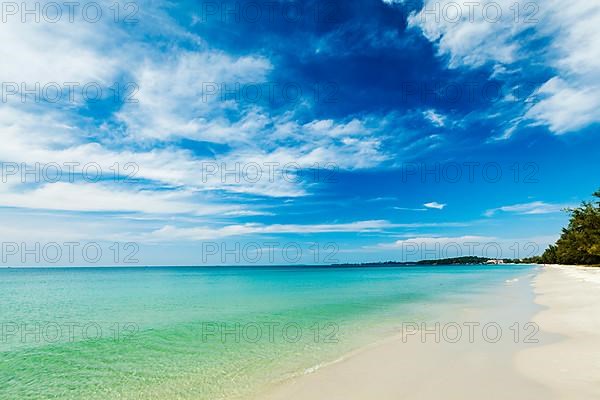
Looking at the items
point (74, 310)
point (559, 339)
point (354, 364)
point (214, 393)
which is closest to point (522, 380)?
point (354, 364)

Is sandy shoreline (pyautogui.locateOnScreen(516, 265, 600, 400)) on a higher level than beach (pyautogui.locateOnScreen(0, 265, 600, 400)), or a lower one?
higher

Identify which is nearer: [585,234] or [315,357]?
[315,357]

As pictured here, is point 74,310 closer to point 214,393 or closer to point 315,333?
point 315,333

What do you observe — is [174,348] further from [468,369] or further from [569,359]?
[569,359]

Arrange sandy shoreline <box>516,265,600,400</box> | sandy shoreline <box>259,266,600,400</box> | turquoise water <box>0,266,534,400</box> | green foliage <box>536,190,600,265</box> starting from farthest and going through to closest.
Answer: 1. green foliage <box>536,190,600,265</box>
2. turquoise water <box>0,266,534,400</box>
3. sandy shoreline <box>259,266,600,400</box>
4. sandy shoreline <box>516,265,600,400</box>

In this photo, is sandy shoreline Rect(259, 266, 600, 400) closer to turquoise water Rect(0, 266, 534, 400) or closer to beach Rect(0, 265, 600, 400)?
beach Rect(0, 265, 600, 400)

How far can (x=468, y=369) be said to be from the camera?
8.39 m

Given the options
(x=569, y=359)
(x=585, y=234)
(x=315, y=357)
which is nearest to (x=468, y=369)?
(x=569, y=359)

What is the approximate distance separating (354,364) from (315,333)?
461 cm

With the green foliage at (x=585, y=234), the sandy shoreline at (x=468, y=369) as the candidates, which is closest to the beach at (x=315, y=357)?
the sandy shoreline at (x=468, y=369)

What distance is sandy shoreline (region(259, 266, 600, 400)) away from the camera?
6.94 meters

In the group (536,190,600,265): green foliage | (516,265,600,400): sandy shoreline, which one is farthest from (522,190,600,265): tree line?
(516,265,600,400): sandy shoreline

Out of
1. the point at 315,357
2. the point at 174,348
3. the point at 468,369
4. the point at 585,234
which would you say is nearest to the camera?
the point at 468,369

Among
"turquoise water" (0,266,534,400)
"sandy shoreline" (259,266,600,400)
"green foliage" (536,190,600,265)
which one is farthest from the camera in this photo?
"green foliage" (536,190,600,265)
